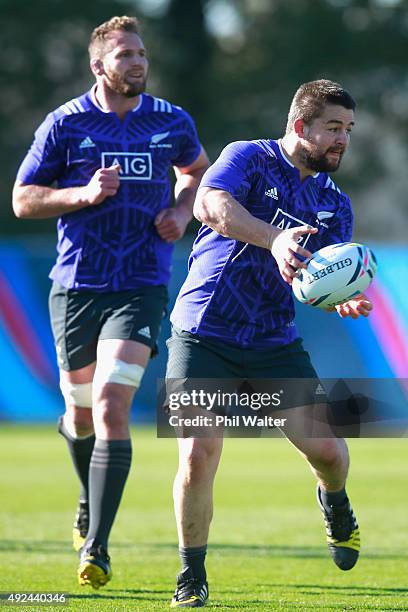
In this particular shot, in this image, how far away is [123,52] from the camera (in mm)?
7336

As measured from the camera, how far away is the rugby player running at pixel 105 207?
23.7ft

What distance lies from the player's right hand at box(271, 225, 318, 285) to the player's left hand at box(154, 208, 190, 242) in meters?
1.87

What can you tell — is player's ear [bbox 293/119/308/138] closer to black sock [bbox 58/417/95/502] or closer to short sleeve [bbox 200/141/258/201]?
short sleeve [bbox 200/141/258/201]

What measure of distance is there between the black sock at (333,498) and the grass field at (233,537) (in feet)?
1.41

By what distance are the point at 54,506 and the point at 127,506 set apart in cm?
61

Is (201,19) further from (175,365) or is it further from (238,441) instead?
(175,365)

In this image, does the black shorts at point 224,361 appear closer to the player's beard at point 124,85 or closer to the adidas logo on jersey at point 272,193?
the adidas logo on jersey at point 272,193

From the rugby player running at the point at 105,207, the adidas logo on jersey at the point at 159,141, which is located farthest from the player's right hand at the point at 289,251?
the adidas logo on jersey at the point at 159,141

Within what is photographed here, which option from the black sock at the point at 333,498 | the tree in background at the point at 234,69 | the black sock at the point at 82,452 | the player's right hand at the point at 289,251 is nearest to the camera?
the player's right hand at the point at 289,251

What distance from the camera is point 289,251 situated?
18.0ft

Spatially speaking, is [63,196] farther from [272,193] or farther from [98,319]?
[272,193]

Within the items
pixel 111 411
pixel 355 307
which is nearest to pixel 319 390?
pixel 355 307

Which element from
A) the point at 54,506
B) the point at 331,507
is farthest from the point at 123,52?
the point at 54,506

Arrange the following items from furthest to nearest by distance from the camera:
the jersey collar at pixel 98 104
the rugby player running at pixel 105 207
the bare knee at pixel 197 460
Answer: the jersey collar at pixel 98 104
the rugby player running at pixel 105 207
the bare knee at pixel 197 460
